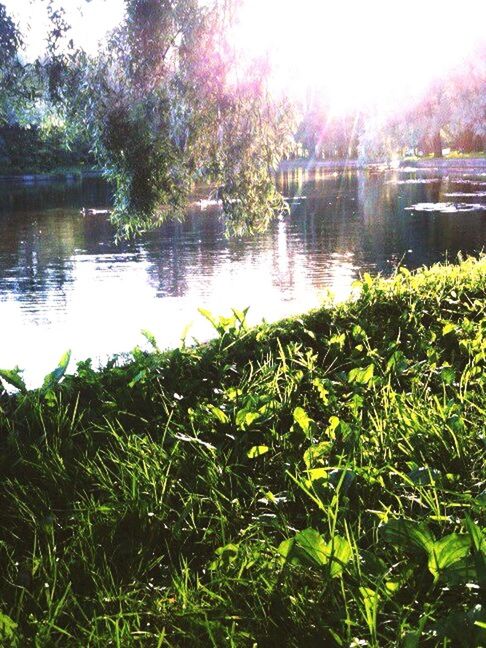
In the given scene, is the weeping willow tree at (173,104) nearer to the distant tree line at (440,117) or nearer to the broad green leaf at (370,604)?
the broad green leaf at (370,604)

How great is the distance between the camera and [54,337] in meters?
13.4

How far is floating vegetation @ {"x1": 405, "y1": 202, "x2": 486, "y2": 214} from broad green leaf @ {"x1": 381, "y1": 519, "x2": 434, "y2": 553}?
3058cm

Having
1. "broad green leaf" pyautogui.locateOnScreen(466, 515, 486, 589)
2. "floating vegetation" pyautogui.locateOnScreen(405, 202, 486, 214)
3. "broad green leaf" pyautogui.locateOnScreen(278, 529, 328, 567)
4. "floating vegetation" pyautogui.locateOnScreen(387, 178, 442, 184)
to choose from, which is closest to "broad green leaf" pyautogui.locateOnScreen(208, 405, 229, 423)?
"broad green leaf" pyautogui.locateOnScreen(278, 529, 328, 567)

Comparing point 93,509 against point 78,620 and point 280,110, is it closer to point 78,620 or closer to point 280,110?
point 78,620

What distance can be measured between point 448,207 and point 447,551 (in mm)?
32767

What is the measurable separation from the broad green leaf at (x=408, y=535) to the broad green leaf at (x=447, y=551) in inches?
1.0

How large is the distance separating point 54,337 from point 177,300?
12.9 ft

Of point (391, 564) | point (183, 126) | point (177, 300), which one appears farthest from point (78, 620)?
point (177, 300)

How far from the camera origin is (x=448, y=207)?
109ft

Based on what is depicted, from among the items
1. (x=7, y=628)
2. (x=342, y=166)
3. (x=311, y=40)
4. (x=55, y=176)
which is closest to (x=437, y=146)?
(x=342, y=166)

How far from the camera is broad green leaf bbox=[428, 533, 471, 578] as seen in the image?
209 centimetres

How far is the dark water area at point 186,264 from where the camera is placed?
46.1ft

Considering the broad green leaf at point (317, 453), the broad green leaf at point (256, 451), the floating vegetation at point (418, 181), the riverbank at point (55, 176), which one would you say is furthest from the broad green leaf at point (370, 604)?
the riverbank at point (55, 176)

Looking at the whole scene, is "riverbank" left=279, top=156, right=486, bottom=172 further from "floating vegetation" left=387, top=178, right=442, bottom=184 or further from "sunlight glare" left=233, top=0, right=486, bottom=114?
"sunlight glare" left=233, top=0, right=486, bottom=114
